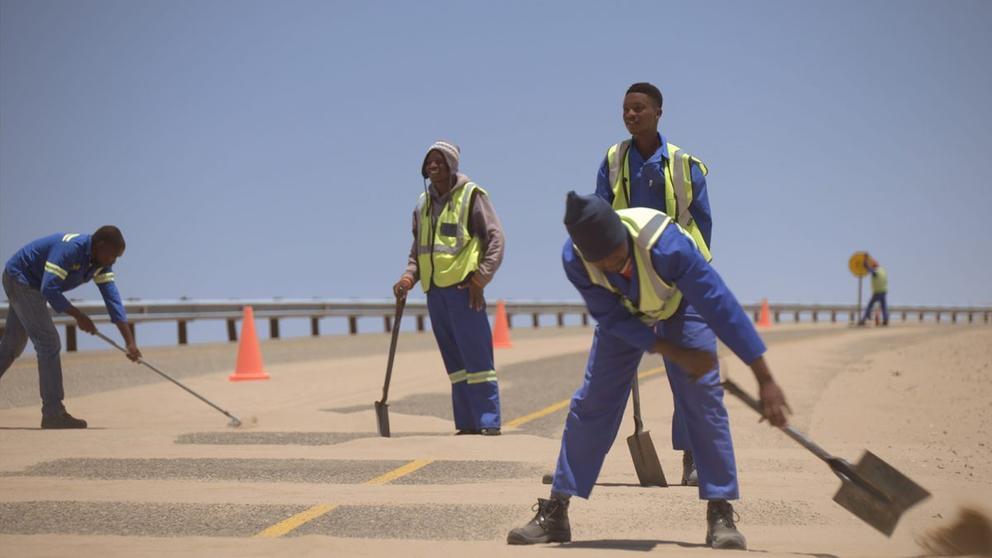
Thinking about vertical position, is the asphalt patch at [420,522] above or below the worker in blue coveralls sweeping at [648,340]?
below

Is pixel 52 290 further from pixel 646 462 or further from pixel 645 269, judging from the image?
pixel 645 269

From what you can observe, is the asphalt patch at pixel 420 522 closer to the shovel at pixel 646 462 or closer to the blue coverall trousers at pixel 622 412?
the blue coverall trousers at pixel 622 412

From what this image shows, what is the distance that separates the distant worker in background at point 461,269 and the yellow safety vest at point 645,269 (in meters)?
4.38

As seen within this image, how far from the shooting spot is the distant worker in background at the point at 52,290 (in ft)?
34.3

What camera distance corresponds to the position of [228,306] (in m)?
26.4

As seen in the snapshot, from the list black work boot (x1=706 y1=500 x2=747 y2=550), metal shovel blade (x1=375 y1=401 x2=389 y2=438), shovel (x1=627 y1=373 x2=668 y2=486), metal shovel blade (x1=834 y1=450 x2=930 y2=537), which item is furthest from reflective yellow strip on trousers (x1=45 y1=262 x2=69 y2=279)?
metal shovel blade (x1=834 y1=450 x2=930 y2=537)

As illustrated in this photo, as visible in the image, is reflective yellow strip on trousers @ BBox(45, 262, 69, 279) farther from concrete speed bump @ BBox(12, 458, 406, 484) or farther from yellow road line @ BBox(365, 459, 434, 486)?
yellow road line @ BBox(365, 459, 434, 486)

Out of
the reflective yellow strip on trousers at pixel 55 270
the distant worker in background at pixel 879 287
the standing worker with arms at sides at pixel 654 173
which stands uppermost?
the standing worker with arms at sides at pixel 654 173

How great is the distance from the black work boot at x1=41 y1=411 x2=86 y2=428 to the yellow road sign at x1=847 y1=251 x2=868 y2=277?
30421mm

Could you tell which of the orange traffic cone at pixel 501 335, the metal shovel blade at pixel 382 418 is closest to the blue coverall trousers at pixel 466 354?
the metal shovel blade at pixel 382 418

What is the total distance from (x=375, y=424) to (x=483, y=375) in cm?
216

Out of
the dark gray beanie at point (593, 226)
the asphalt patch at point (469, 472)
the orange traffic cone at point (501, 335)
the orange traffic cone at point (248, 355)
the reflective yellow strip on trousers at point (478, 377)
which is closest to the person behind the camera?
the dark gray beanie at point (593, 226)

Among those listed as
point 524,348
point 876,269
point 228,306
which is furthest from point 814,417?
point 876,269

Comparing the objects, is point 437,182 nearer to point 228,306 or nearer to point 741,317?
point 741,317
